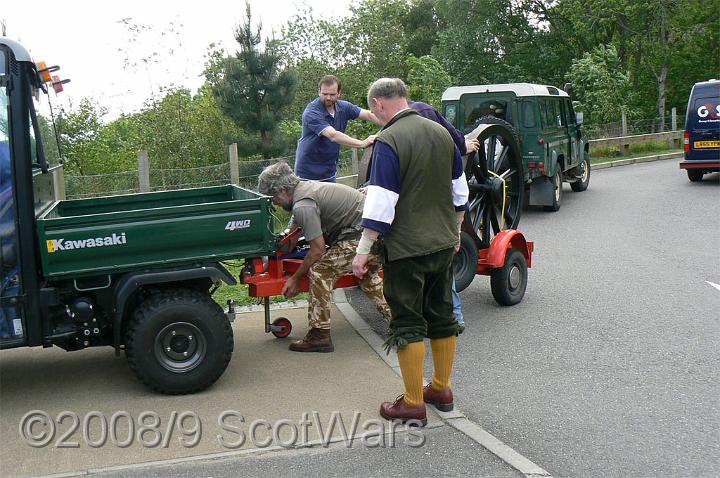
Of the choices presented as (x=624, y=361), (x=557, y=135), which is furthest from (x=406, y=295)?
(x=557, y=135)

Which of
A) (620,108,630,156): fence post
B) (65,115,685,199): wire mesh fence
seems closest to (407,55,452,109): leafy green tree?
(620,108,630,156): fence post

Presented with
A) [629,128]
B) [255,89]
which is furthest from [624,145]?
[255,89]

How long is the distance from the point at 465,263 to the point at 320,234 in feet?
6.31

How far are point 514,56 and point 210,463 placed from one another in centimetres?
3901

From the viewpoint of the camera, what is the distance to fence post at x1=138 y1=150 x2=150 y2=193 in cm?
1170

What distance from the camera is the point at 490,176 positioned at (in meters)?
7.79

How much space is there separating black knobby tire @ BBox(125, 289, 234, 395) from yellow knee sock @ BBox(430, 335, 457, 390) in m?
1.49

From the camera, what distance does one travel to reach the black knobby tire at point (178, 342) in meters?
5.16

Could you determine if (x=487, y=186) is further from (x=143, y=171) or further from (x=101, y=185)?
(x=101, y=185)

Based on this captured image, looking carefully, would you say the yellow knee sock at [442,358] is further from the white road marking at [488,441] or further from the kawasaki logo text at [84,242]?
the kawasaki logo text at [84,242]

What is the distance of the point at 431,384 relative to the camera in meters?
4.98

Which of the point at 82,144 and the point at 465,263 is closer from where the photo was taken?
the point at 465,263

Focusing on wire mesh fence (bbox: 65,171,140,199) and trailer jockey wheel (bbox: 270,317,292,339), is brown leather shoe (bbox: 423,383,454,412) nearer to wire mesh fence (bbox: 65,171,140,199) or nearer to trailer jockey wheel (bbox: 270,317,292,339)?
trailer jockey wheel (bbox: 270,317,292,339)

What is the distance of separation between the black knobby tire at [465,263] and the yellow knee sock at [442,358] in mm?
2358
